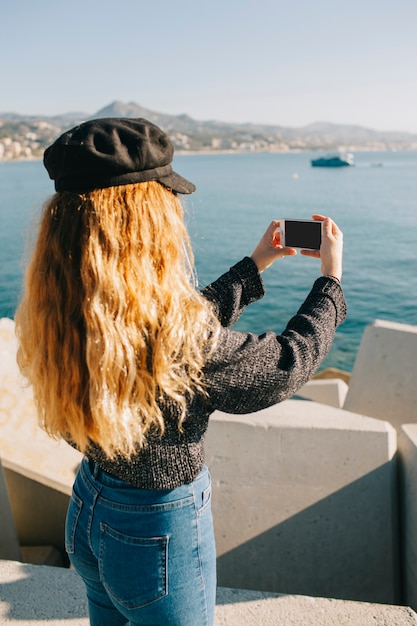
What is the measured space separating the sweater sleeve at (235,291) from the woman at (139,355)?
1.43 ft

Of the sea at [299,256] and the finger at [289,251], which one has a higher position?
the finger at [289,251]

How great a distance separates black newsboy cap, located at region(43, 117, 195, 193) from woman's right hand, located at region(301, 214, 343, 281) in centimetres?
51

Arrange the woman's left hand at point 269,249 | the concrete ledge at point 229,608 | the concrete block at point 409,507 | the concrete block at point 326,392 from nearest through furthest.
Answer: the woman's left hand at point 269,249, the concrete ledge at point 229,608, the concrete block at point 409,507, the concrete block at point 326,392

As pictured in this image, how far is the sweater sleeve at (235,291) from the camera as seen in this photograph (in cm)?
196

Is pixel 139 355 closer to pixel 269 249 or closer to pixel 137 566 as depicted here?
pixel 137 566

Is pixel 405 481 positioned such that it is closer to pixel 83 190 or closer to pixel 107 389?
pixel 107 389

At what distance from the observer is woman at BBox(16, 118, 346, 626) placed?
133 centimetres

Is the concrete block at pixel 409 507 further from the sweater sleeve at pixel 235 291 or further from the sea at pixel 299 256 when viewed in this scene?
the sea at pixel 299 256

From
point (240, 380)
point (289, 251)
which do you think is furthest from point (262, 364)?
point (289, 251)

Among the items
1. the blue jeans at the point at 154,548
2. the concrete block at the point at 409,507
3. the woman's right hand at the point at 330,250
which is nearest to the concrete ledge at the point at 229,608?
the concrete block at the point at 409,507

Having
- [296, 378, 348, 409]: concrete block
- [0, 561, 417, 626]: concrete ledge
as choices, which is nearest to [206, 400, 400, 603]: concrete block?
[0, 561, 417, 626]: concrete ledge

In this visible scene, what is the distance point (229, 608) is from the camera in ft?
8.16

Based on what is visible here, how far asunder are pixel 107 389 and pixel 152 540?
42cm

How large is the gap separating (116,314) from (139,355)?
0.11 metres
